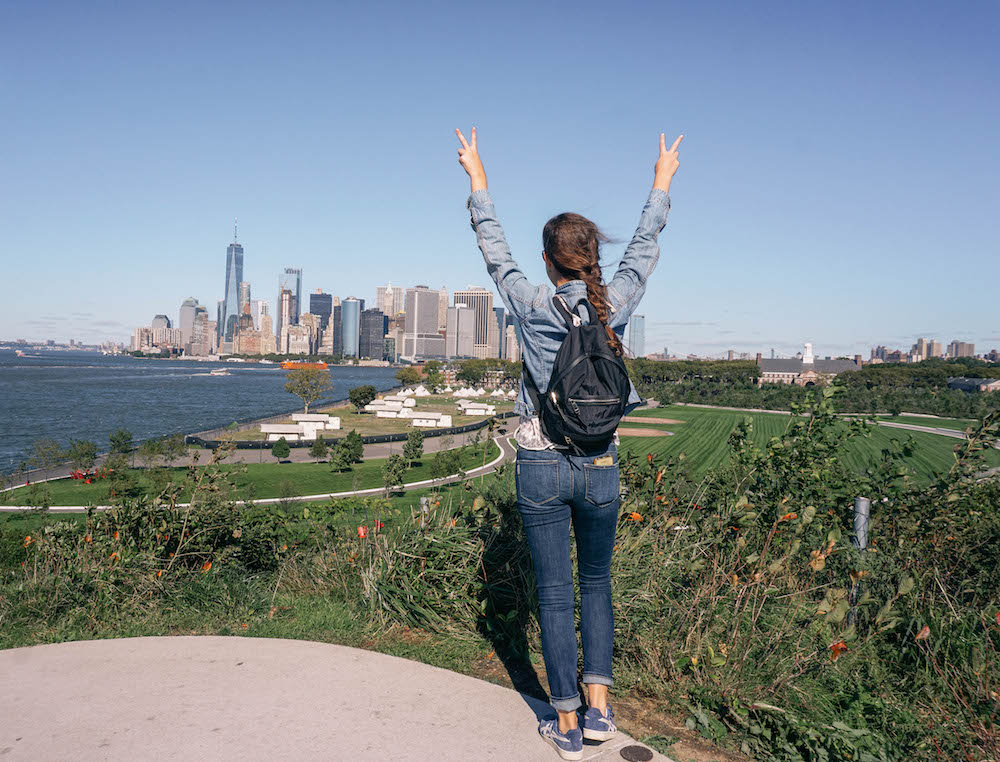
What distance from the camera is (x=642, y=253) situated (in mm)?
2191

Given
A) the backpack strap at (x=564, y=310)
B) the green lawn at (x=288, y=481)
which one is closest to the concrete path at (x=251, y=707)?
the backpack strap at (x=564, y=310)

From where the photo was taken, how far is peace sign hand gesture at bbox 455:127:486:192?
2.20 metres

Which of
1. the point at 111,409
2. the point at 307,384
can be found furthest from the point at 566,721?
the point at 111,409

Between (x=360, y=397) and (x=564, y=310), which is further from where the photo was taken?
(x=360, y=397)

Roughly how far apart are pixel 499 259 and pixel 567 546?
908 millimetres

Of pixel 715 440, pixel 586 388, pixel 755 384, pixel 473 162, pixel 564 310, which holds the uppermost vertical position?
pixel 473 162

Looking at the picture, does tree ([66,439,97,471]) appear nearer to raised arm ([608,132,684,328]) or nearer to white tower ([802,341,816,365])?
raised arm ([608,132,684,328])

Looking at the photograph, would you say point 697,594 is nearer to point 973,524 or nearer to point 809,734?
point 809,734

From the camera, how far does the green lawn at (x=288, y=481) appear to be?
72.4ft

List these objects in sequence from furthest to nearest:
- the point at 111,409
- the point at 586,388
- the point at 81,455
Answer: the point at 111,409
the point at 81,455
the point at 586,388

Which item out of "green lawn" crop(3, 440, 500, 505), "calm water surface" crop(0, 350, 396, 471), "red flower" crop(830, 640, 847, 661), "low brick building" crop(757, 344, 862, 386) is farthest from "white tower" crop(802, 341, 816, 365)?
"red flower" crop(830, 640, 847, 661)

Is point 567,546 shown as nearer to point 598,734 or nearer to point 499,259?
point 598,734

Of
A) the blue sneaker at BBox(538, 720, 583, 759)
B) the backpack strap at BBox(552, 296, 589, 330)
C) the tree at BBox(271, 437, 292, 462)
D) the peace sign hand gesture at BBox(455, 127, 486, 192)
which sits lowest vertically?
the tree at BBox(271, 437, 292, 462)

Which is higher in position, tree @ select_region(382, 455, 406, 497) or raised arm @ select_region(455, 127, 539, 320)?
raised arm @ select_region(455, 127, 539, 320)
